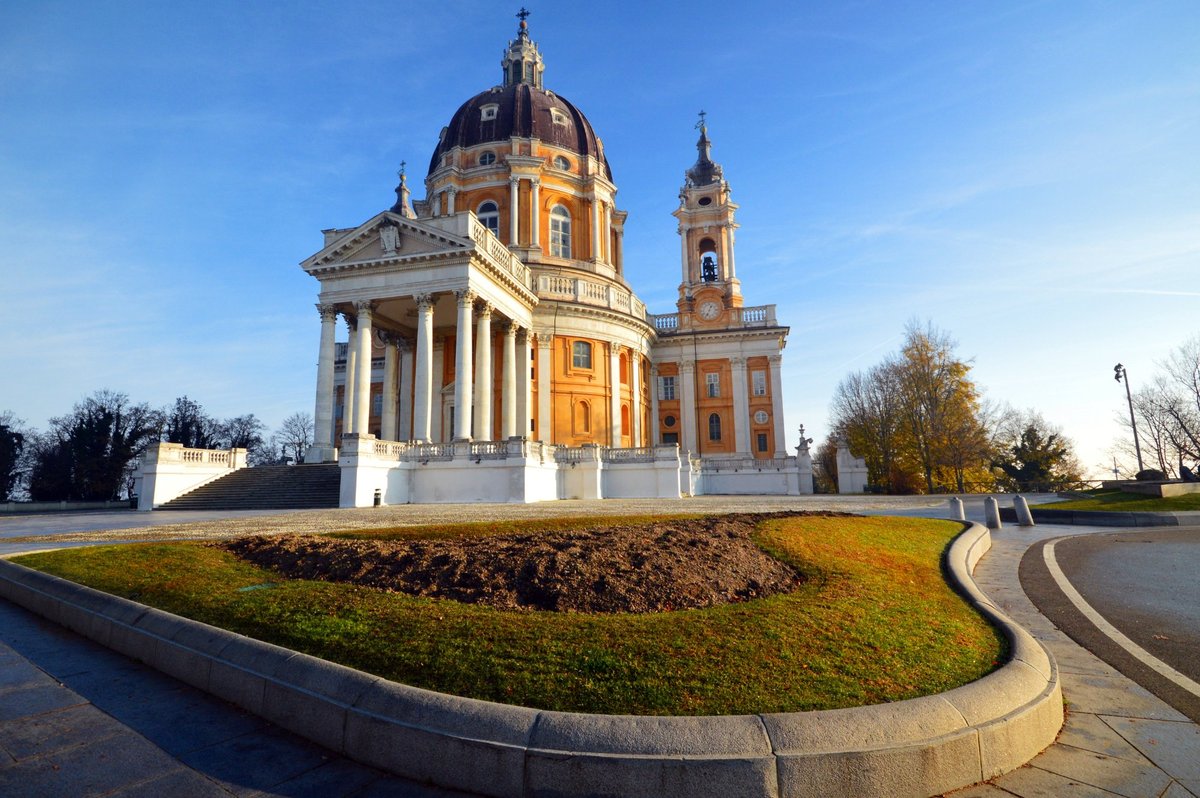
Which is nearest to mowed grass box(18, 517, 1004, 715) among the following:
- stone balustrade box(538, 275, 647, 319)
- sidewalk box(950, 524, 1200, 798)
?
sidewalk box(950, 524, 1200, 798)

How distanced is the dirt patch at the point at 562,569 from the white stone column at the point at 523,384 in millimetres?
27240

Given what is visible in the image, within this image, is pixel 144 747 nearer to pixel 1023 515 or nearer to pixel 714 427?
pixel 1023 515

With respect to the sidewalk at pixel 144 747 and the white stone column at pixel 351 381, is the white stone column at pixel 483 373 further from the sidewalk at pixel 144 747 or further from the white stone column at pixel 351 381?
the sidewalk at pixel 144 747

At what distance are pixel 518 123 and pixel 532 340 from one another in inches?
697

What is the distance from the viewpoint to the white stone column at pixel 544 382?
37969mm

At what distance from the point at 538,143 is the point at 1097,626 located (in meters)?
43.8

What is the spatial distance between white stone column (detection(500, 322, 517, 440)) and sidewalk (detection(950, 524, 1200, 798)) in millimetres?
30589

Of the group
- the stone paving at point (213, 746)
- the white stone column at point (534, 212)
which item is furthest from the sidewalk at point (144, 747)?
the white stone column at point (534, 212)

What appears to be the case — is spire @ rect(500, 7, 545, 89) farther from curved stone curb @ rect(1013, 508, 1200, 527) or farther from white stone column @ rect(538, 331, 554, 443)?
curved stone curb @ rect(1013, 508, 1200, 527)

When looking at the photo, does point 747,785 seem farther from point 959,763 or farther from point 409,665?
point 409,665

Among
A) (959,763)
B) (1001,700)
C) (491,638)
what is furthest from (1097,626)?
(491,638)

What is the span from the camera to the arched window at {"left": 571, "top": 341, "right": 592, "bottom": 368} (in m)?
40.1

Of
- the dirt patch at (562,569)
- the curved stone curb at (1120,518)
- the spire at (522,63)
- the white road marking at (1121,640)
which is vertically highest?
the spire at (522,63)

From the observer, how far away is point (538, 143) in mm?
43969
